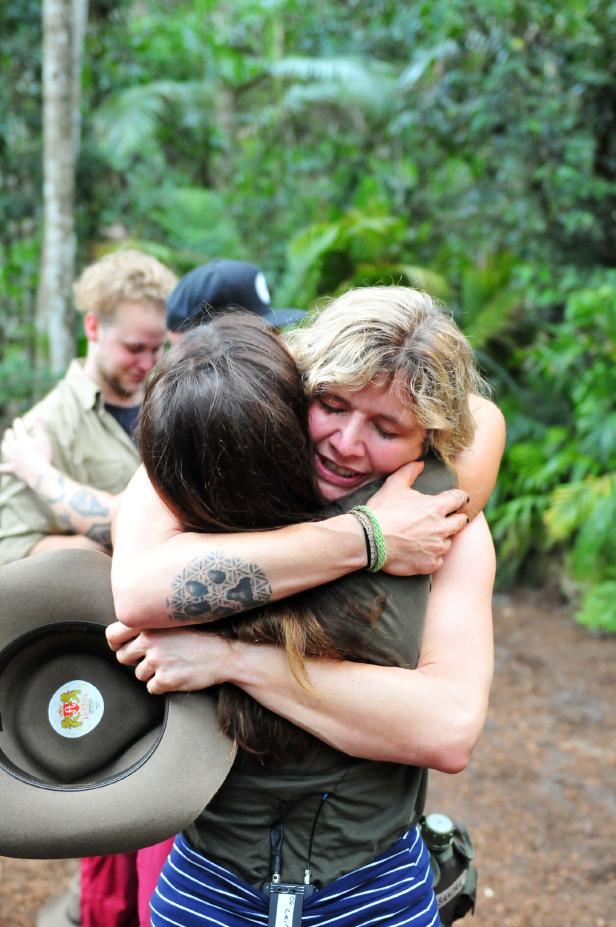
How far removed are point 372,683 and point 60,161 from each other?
6.76m

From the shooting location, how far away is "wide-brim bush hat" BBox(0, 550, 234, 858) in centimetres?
139

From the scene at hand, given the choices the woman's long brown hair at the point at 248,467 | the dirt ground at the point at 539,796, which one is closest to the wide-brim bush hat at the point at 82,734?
the woman's long brown hair at the point at 248,467

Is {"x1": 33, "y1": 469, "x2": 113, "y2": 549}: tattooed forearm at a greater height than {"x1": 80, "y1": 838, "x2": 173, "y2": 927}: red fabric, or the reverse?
{"x1": 33, "y1": 469, "x2": 113, "y2": 549}: tattooed forearm

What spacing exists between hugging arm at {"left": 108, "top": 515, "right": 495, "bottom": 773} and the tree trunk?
587 centimetres

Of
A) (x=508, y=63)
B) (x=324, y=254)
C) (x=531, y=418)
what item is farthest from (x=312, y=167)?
(x=531, y=418)

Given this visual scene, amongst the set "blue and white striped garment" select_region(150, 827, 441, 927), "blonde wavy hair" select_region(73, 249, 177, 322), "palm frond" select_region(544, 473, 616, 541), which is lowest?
"palm frond" select_region(544, 473, 616, 541)

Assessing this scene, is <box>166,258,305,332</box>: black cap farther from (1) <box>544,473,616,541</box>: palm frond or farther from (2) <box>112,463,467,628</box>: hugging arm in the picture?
(1) <box>544,473,616,541</box>: palm frond

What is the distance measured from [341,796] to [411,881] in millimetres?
252

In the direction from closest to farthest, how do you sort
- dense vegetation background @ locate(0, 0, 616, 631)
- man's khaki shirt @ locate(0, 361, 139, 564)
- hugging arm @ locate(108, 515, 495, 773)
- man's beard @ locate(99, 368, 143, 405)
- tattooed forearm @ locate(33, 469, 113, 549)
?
hugging arm @ locate(108, 515, 495, 773) < tattooed forearm @ locate(33, 469, 113, 549) < man's khaki shirt @ locate(0, 361, 139, 564) < man's beard @ locate(99, 368, 143, 405) < dense vegetation background @ locate(0, 0, 616, 631)

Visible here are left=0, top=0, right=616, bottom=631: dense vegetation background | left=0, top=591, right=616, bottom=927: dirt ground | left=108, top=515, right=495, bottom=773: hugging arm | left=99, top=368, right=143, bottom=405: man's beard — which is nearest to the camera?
left=108, top=515, right=495, bottom=773: hugging arm

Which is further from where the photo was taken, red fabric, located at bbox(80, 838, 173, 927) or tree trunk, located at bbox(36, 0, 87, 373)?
tree trunk, located at bbox(36, 0, 87, 373)

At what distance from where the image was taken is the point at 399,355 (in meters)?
1.56

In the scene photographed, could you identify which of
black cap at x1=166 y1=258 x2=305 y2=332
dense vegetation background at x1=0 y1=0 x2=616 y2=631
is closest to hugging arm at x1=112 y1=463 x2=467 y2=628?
black cap at x1=166 y1=258 x2=305 y2=332

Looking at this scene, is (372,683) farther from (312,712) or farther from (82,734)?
(82,734)
